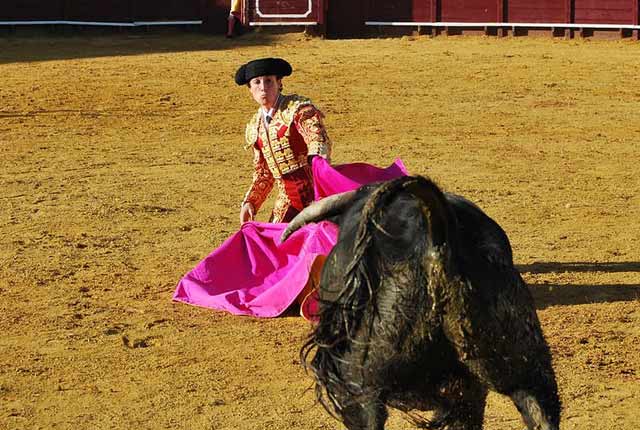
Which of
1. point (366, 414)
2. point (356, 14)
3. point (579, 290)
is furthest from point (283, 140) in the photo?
point (356, 14)

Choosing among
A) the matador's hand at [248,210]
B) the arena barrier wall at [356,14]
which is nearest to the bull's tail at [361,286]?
the matador's hand at [248,210]

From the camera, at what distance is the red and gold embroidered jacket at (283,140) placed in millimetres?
4883

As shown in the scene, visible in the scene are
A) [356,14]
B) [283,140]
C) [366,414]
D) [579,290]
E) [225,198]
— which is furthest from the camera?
[356,14]

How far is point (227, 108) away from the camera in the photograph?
11008 mm

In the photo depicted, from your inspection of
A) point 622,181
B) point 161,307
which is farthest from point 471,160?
point 161,307

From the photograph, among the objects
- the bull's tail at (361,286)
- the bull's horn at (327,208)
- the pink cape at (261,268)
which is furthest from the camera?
the pink cape at (261,268)

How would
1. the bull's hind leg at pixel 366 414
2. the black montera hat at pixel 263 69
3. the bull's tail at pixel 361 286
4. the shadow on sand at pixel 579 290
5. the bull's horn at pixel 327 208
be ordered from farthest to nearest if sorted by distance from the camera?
1. the shadow on sand at pixel 579 290
2. the black montera hat at pixel 263 69
3. the bull's horn at pixel 327 208
4. the bull's hind leg at pixel 366 414
5. the bull's tail at pixel 361 286

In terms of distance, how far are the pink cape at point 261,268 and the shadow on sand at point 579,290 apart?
895 mm

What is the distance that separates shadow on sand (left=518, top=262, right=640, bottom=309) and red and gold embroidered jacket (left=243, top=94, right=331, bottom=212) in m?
1.09

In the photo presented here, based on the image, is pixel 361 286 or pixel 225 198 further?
pixel 225 198

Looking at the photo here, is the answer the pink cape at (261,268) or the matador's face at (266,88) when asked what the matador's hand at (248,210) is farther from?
the matador's face at (266,88)

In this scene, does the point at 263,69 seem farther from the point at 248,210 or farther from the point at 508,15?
the point at 508,15

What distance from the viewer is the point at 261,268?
535 cm

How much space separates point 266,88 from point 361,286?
2.38 meters
